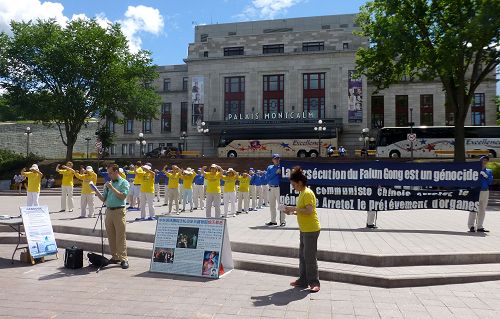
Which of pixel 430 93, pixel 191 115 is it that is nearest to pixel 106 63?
pixel 191 115

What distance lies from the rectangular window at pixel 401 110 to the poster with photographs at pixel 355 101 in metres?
8.16

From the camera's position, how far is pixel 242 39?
216 feet

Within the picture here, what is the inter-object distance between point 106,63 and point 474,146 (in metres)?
38.8

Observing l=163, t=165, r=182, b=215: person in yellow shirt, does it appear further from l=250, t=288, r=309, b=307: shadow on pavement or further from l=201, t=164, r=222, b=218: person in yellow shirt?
l=250, t=288, r=309, b=307: shadow on pavement

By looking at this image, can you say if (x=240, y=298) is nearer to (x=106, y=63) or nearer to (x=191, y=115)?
(x=106, y=63)

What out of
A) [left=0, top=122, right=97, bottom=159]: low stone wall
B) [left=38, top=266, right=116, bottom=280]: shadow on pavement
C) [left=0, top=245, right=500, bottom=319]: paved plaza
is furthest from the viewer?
[left=0, top=122, right=97, bottom=159]: low stone wall

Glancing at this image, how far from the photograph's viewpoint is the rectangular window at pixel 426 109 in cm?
6219

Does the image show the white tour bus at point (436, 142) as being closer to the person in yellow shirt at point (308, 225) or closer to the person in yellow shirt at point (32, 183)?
the person in yellow shirt at point (32, 183)

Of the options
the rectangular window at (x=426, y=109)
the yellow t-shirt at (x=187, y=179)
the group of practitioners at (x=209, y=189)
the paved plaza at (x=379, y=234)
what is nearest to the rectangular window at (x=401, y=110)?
the rectangular window at (x=426, y=109)

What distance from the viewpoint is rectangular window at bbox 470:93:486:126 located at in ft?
200

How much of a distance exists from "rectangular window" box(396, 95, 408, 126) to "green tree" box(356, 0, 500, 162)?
32786 millimetres

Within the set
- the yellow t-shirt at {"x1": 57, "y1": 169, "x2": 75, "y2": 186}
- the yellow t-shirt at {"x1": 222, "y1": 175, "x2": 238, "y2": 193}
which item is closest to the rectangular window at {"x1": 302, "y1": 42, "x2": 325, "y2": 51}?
the yellow t-shirt at {"x1": 222, "y1": 175, "x2": 238, "y2": 193}

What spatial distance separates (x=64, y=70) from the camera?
135ft

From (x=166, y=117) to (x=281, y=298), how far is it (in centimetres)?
Result: 6804
